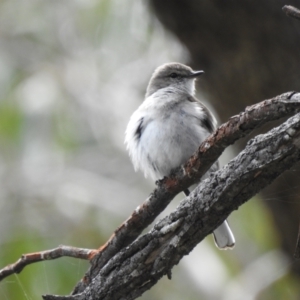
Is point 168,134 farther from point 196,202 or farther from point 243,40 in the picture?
point 196,202

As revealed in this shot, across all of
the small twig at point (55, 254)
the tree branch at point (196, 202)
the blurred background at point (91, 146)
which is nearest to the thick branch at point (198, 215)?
the tree branch at point (196, 202)

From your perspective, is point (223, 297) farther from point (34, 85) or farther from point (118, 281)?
point (118, 281)

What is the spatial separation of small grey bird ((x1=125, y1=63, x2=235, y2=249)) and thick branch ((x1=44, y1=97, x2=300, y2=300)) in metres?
1.34

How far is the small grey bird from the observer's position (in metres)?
3.61

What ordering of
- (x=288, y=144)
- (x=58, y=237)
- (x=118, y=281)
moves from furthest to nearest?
1. (x=58, y=237)
2. (x=118, y=281)
3. (x=288, y=144)

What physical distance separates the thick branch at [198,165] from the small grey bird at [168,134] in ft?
3.51

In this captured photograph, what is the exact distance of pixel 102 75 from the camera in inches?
362

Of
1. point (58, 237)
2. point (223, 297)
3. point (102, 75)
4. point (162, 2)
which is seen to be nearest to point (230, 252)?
point (223, 297)

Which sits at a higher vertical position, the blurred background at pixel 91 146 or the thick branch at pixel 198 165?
the blurred background at pixel 91 146

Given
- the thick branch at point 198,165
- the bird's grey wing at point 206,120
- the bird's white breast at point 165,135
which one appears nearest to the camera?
the thick branch at point 198,165

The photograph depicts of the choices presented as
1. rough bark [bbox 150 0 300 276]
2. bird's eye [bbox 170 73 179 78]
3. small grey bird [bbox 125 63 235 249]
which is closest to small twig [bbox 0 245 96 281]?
small grey bird [bbox 125 63 235 249]

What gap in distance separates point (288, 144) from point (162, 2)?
2800 mm

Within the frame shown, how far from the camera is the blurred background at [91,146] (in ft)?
17.4

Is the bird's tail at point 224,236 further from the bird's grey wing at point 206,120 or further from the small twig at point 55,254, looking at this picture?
the small twig at point 55,254
